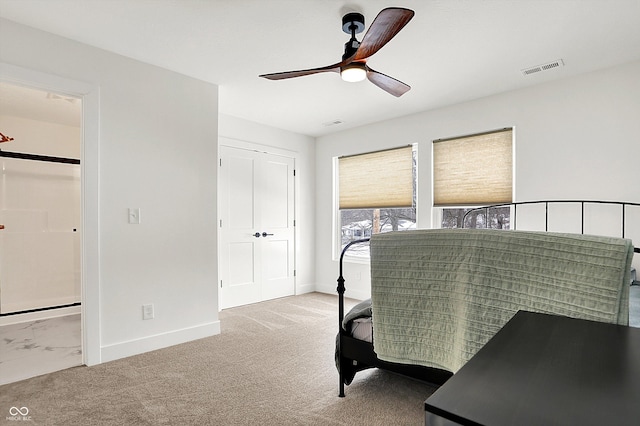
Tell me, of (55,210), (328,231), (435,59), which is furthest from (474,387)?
(55,210)

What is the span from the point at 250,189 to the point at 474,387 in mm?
4422

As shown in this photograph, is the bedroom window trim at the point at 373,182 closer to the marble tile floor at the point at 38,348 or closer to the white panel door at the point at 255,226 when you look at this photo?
the white panel door at the point at 255,226

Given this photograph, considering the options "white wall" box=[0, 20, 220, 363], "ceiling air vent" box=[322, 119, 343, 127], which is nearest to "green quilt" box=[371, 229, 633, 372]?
"white wall" box=[0, 20, 220, 363]

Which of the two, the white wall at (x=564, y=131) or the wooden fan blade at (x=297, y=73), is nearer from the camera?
the wooden fan blade at (x=297, y=73)

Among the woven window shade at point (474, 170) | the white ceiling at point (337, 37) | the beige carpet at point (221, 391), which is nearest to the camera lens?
the beige carpet at point (221, 391)

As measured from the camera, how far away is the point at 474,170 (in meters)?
3.83

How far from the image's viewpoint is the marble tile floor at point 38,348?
2.62 m

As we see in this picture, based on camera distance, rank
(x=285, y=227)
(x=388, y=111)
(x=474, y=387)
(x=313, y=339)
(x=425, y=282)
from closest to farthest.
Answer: (x=474, y=387) → (x=425, y=282) → (x=313, y=339) → (x=388, y=111) → (x=285, y=227)

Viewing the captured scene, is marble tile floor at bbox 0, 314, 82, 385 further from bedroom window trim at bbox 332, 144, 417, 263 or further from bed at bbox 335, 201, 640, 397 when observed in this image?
bedroom window trim at bbox 332, 144, 417, 263

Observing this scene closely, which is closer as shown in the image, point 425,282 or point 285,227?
point 425,282

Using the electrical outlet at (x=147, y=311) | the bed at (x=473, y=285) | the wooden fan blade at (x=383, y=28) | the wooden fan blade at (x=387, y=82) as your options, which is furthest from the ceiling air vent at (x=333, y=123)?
the bed at (x=473, y=285)

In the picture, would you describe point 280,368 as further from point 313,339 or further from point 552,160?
point 552,160

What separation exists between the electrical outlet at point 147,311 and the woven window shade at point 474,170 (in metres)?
3.20

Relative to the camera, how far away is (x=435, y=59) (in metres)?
2.88
